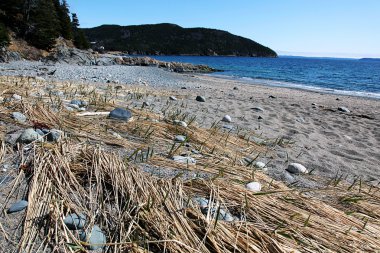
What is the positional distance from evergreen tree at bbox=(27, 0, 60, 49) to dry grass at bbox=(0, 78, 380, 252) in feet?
76.2

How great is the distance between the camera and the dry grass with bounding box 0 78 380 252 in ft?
4.90

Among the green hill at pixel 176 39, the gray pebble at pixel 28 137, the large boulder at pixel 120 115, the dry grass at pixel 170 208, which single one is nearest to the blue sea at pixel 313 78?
the large boulder at pixel 120 115

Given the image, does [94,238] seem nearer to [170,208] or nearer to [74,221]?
[74,221]

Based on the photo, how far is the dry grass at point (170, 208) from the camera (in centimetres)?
149

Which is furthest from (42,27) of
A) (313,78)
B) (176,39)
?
(176,39)

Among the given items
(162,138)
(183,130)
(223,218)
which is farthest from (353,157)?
(223,218)

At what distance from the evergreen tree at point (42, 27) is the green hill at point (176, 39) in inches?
3479

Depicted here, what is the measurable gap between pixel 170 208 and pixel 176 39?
136m

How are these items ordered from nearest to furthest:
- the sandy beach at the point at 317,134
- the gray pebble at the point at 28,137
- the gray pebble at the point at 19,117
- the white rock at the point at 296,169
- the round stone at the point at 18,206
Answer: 1. the round stone at the point at 18,206
2. the gray pebble at the point at 28,137
3. the gray pebble at the point at 19,117
4. the white rock at the point at 296,169
5. the sandy beach at the point at 317,134

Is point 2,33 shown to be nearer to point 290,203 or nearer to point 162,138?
point 162,138

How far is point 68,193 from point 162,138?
1.46 metres

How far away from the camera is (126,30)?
5069 inches

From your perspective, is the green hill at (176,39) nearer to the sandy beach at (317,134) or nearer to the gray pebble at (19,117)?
the sandy beach at (317,134)

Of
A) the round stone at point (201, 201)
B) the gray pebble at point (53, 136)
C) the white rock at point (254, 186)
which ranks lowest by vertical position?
the white rock at point (254, 186)
